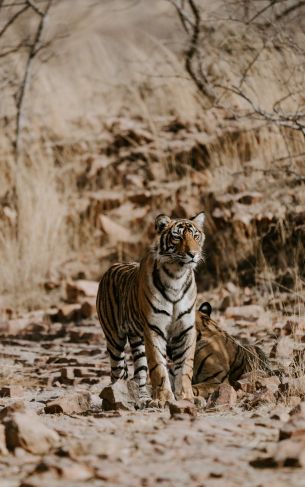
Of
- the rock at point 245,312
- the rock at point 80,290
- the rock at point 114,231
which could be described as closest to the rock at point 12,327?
the rock at point 80,290

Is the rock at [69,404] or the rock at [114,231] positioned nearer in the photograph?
the rock at [69,404]

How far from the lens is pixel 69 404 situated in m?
5.11

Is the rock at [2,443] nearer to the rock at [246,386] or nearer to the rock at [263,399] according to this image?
the rock at [263,399]

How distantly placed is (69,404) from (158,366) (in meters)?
0.82

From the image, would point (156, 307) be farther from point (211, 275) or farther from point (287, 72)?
point (287, 72)

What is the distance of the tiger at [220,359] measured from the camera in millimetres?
6332

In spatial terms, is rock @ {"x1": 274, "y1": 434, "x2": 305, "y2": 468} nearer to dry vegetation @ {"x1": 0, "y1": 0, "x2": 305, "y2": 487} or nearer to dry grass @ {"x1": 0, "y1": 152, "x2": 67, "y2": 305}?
dry vegetation @ {"x1": 0, "y1": 0, "x2": 305, "y2": 487}

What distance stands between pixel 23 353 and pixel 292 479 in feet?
16.3

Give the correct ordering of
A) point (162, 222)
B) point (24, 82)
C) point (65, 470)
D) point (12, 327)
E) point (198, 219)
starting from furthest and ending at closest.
Result: point (24, 82), point (12, 327), point (198, 219), point (162, 222), point (65, 470)

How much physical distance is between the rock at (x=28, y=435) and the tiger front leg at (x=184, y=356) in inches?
78.1

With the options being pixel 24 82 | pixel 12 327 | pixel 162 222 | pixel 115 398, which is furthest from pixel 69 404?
pixel 24 82

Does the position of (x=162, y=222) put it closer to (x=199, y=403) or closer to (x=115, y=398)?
(x=199, y=403)

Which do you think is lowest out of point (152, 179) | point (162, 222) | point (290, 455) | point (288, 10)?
point (290, 455)

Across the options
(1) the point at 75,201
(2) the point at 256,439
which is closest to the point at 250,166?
(1) the point at 75,201
